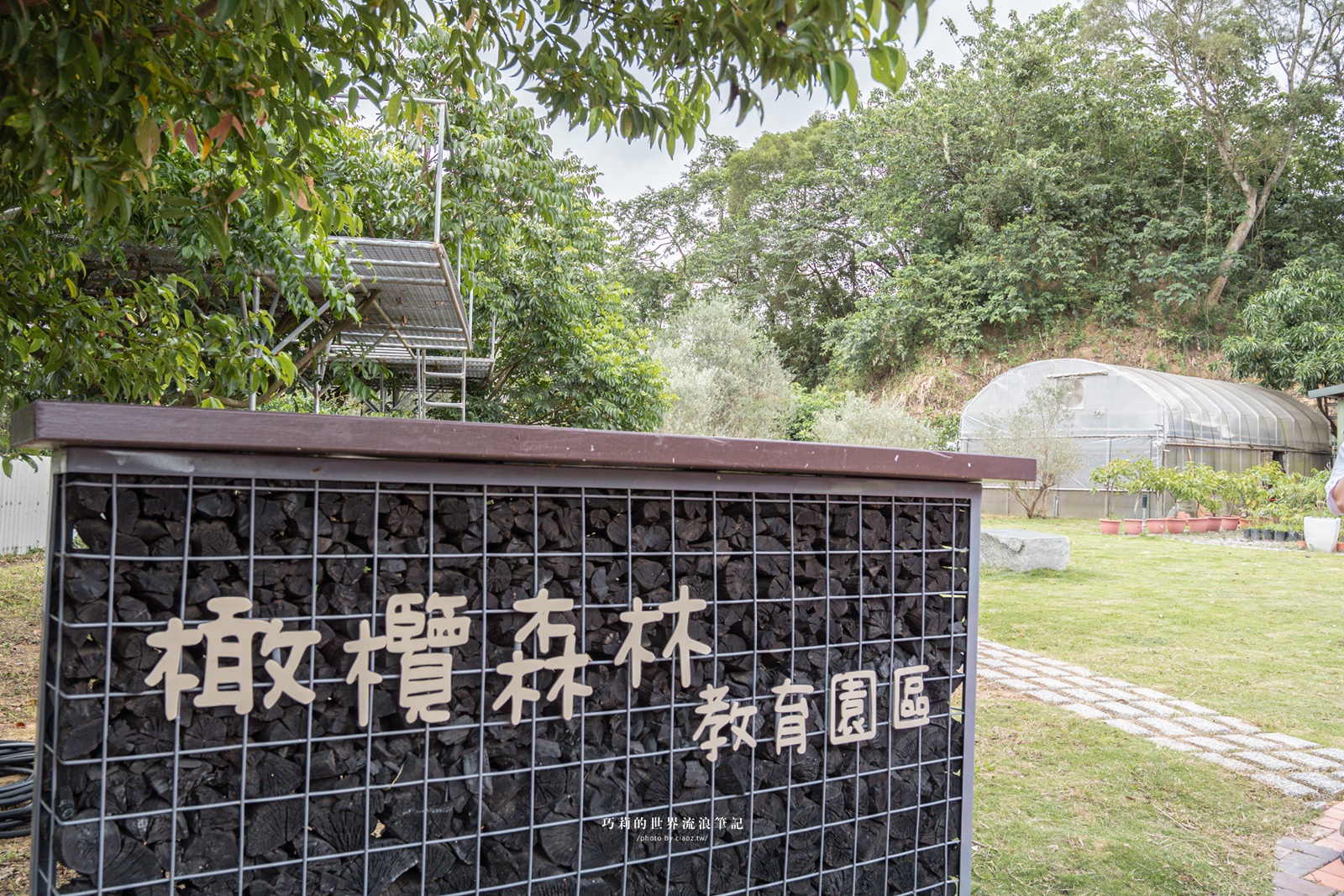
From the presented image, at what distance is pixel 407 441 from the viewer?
1.65 m

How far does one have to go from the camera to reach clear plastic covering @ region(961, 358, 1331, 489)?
18.5 meters

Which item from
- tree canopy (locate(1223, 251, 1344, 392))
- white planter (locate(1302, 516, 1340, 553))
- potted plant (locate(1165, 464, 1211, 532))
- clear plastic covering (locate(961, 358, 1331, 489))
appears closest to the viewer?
white planter (locate(1302, 516, 1340, 553))

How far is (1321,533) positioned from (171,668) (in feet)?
50.0

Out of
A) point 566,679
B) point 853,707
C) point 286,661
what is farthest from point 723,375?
point 286,661

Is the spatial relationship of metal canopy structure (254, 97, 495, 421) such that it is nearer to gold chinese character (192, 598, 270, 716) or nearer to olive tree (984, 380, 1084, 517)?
gold chinese character (192, 598, 270, 716)

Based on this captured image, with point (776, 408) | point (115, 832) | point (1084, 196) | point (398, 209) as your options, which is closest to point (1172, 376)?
point (1084, 196)

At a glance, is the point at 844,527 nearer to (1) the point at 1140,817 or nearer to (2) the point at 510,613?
(2) the point at 510,613

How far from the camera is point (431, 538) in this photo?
69.3 inches

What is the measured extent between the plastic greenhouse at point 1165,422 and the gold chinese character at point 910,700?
1684 cm

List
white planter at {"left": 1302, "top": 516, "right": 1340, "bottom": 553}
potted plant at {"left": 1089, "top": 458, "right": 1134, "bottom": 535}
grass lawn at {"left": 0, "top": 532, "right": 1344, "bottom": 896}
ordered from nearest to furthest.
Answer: grass lawn at {"left": 0, "top": 532, "right": 1344, "bottom": 896} → white planter at {"left": 1302, "top": 516, "right": 1340, "bottom": 553} → potted plant at {"left": 1089, "top": 458, "right": 1134, "bottom": 535}

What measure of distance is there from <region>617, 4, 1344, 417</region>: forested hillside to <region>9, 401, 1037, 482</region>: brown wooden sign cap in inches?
928

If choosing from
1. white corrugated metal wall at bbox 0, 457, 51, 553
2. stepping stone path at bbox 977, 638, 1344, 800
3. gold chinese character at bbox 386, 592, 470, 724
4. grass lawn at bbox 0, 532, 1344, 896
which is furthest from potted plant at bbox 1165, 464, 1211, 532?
white corrugated metal wall at bbox 0, 457, 51, 553

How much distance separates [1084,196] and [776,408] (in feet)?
39.3

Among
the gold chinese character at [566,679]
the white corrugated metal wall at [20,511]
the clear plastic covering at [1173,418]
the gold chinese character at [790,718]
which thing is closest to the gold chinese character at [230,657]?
the gold chinese character at [566,679]
